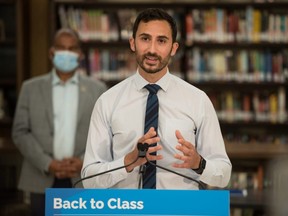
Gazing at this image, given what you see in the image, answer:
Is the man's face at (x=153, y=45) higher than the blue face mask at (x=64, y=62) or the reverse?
higher

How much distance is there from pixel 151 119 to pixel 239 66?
4062mm

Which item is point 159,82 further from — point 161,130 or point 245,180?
point 245,180

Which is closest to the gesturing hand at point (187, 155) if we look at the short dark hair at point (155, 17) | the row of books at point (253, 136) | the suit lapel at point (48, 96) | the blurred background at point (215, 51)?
the short dark hair at point (155, 17)

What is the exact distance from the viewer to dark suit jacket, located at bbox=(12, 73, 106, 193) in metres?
3.29

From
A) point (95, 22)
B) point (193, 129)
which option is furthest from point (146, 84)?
point (95, 22)

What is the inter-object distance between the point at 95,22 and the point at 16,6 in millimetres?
790

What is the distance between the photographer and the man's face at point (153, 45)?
82.4 inches

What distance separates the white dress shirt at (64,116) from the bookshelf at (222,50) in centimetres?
275

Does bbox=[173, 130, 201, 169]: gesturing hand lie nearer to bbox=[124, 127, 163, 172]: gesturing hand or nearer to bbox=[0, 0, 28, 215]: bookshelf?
bbox=[124, 127, 163, 172]: gesturing hand

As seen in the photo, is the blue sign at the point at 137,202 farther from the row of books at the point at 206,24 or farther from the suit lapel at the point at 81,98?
the row of books at the point at 206,24

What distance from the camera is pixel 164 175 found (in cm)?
219

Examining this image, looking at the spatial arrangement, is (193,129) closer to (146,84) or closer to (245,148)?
(146,84)

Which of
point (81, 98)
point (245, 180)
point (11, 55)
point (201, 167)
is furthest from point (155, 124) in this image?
point (11, 55)

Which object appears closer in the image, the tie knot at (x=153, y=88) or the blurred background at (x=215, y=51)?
the tie knot at (x=153, y=88)
